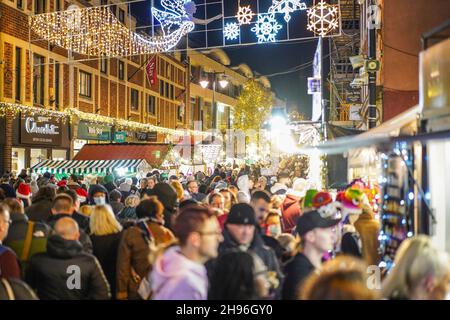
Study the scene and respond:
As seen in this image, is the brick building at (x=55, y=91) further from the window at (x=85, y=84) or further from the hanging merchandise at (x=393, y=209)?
the hanging merchandise at (x=393, y=209)

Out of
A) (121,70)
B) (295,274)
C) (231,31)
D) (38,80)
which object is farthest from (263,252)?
(121,70)

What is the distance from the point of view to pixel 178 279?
13.3 feet

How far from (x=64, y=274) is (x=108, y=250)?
Result: 1438 mm

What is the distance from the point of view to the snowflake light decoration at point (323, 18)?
15.6m

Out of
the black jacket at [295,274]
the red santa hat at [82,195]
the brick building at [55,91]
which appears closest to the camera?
the black jacket at [295,274]

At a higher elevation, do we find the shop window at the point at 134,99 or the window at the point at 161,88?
the window at the point at 161,88

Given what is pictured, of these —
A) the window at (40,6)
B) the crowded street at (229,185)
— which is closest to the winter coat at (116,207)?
the crowded street at (229,185)

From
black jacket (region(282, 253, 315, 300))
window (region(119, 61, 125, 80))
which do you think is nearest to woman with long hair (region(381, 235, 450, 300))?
black jacket (region(282, 253, 315, 300))

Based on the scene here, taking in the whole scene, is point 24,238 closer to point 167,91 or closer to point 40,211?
point 40,211

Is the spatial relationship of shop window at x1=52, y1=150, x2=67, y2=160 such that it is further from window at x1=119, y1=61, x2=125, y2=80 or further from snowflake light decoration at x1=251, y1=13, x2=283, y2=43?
snowflake light decoration at x1=251, y1=13, x2=283, y2=43

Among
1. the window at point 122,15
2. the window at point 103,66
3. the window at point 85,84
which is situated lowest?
the window at point 85,84

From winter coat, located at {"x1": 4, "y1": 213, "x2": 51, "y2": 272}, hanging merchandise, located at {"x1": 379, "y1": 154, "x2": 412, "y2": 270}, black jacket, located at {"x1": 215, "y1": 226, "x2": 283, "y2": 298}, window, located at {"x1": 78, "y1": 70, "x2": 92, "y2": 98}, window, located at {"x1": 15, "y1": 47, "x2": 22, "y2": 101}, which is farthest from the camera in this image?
window, located at {"x1": 78, "y1": 70, "x2": 92, "y2": 98}

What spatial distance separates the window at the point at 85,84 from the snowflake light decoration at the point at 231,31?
731 inches

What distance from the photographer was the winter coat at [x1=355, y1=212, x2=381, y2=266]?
767cm
